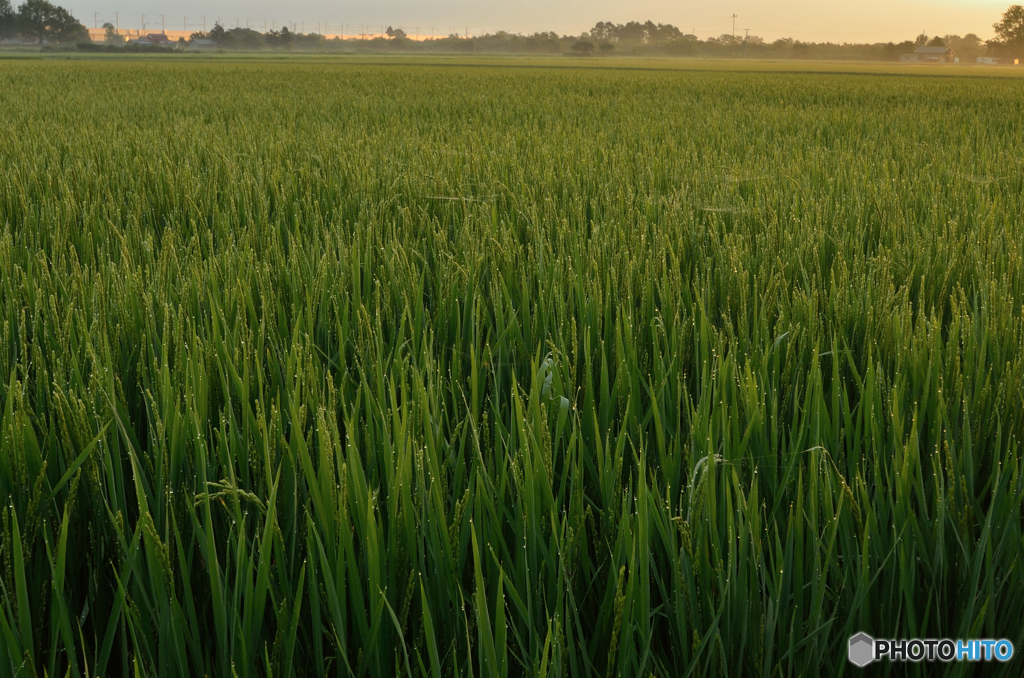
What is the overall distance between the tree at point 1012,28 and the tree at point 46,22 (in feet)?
300

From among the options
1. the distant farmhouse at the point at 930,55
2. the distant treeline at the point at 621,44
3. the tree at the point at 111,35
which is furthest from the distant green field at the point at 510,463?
the tree at the point at 111,35

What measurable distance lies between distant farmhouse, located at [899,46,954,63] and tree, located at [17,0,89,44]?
84248mm

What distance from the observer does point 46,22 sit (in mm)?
70750

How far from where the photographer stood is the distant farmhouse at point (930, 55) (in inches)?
3009

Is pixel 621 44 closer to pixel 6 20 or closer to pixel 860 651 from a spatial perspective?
pixel 6 20

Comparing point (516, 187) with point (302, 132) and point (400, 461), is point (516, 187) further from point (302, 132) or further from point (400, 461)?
point (302, 132)

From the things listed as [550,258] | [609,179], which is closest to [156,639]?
[550,258]

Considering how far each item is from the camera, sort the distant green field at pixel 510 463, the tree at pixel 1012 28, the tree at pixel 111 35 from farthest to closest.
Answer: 1. the tree at pixel 111 35
2. the tree at pixel 1012 28
3. the distant green field at pixel 510 463

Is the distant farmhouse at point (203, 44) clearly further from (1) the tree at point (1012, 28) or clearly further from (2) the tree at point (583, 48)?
(1) the tree at point (1012, 28)

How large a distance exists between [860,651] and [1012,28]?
90.2m

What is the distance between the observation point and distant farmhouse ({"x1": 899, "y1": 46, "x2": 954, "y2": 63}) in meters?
76.4

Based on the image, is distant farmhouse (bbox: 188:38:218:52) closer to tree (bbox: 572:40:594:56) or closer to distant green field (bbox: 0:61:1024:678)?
tree (bbox: 572:40:594:56)

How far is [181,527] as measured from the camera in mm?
732

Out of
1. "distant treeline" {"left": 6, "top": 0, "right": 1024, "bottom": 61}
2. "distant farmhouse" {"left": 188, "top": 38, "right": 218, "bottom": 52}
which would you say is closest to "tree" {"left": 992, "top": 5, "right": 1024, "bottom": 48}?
"distant treeline" {"left": 6, "top": 0, "right": 1024, "bottom": 61}
